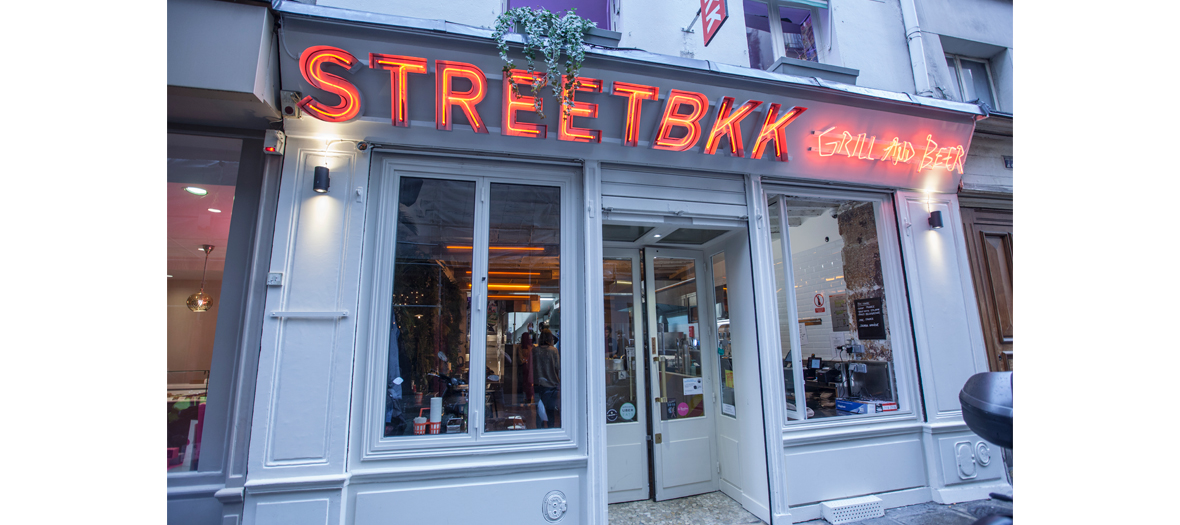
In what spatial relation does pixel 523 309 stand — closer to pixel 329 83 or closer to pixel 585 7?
pixel 329 83

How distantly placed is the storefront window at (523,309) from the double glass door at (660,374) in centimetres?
106

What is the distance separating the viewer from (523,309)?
4055 millimetres

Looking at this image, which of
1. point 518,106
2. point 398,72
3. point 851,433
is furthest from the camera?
point 851,433

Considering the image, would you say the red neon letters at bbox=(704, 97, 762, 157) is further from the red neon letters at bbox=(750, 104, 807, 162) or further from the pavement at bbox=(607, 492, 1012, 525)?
the pavement at bbox=(607, 492, 1012, 525)

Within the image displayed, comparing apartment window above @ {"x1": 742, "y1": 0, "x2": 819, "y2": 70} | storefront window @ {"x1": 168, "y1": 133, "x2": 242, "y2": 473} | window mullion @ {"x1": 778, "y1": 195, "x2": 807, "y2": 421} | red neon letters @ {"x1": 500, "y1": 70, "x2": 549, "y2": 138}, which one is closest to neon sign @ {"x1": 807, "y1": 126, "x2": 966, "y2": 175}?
window mullion @ {"x1": 778, "y1": 195, "x2": 807, "y2": 421}

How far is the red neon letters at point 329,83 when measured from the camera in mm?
3424

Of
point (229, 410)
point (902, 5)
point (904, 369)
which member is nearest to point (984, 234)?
point (904, 369)

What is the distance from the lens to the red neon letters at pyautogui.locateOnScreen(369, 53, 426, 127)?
345 centimetres

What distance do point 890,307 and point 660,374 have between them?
97.4 inches

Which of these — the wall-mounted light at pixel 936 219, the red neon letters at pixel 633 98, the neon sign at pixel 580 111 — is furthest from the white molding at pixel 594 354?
the wall-mounted light at pixel 936 219

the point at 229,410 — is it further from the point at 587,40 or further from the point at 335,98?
the point at 587,40

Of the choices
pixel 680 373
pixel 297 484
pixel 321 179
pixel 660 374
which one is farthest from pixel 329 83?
pixel 680 373

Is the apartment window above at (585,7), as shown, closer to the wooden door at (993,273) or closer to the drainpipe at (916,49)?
the drainpipe at (916,49)

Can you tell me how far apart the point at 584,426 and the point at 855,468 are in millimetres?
2619
